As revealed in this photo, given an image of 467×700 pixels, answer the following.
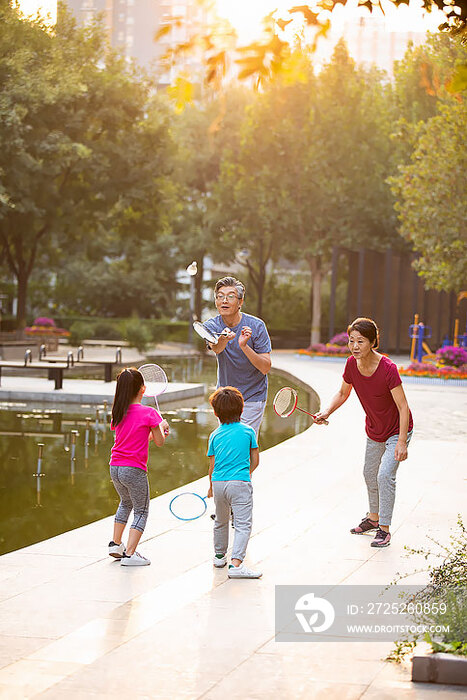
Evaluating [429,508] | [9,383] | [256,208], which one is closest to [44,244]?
[256,208]

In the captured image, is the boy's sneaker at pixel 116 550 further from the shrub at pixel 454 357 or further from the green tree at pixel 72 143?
the green tree at pixel 72 143

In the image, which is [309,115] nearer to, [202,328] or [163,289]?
[163,289]

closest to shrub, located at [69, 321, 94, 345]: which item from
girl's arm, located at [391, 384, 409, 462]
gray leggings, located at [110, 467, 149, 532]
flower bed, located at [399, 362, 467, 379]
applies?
flower bed, located at [399, 362, 467, 379]

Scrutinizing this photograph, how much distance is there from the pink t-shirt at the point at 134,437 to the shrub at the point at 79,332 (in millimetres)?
39909

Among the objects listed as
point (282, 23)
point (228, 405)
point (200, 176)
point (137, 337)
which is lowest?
point (137, 337)

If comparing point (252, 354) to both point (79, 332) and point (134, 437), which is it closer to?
point (134, 437)

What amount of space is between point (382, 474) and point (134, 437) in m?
2.03

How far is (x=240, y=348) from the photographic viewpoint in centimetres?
813

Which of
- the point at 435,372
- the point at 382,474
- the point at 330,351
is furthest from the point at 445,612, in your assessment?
the point at 330,351

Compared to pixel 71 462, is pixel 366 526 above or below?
above

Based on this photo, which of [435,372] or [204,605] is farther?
[435,372]

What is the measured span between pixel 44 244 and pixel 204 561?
3820 cm

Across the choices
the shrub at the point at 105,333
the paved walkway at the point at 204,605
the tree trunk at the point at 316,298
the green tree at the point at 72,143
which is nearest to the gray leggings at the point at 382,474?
the paved walkway at the point at 204,605

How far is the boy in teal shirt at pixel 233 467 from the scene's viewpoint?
23.5 feet
